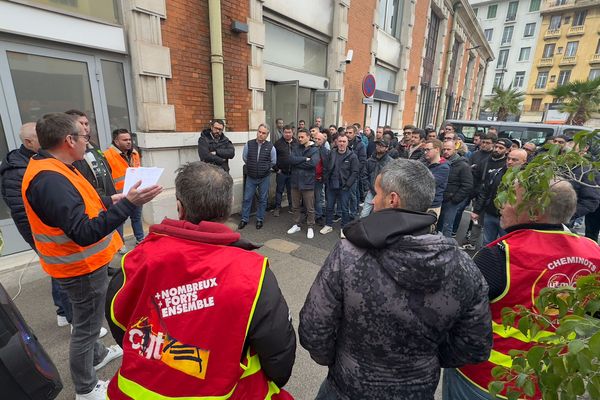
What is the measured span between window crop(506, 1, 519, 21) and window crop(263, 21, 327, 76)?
46.1 meters

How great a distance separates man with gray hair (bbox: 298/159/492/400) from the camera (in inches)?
46.7

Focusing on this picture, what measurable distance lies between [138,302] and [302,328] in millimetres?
710

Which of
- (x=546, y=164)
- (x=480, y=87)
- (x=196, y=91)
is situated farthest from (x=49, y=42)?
(x=480, y=87)

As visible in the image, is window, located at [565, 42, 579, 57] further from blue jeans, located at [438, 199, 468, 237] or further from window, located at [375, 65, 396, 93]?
blue jeans, located at [438, 199, 468, 237]

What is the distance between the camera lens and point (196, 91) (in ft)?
18.1

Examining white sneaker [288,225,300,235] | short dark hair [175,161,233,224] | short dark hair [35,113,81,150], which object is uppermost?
short dark hair [35,113,81,150]

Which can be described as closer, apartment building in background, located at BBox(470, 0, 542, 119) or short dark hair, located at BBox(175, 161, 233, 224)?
short dark hair, located at BBox(175, 161, 233, 224)

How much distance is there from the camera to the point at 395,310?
122 cm

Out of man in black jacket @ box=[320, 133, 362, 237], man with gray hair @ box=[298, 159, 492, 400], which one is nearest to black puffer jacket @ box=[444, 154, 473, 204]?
man in black jacket @ box=[320, 133, 362, 237]

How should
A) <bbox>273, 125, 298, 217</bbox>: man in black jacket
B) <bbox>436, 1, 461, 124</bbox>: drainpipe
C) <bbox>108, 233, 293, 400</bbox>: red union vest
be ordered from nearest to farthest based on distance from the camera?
<bbox>108, 233, 293, 400</bbox>: red union vest
<bbox>273, 125, 298, 217</bbox>: man in black jacket
<bbox>436, 1, 461, 124</bbox>: drainpipe

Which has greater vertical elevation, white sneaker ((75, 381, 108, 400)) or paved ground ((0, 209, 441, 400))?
white sneaker ((75, 381, 108, 400))

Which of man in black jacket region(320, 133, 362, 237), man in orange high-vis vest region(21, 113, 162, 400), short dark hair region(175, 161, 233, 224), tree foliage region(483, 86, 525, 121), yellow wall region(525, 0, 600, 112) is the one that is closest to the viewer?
short dark hair region(175, 161, 233, 224)

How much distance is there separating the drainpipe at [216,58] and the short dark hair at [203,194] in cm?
487

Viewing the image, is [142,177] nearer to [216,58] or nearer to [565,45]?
[216,58]
